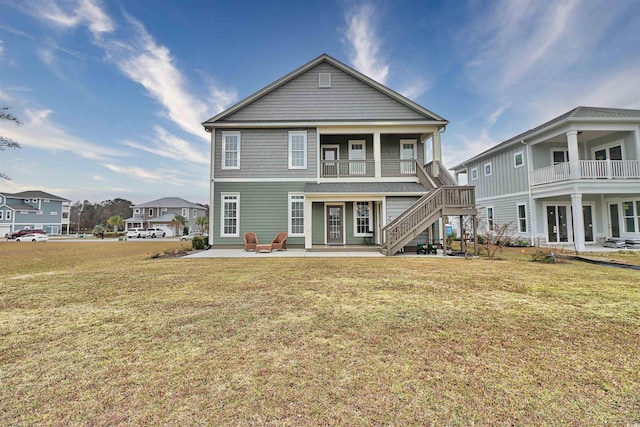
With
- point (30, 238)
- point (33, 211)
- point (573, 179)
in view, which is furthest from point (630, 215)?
point (33, 211)

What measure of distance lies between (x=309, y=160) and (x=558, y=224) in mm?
15327

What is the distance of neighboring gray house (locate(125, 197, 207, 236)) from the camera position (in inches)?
1951

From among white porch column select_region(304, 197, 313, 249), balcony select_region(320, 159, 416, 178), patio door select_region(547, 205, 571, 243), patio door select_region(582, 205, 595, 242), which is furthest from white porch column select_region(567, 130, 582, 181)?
white porch column select_region(304, 197, 313, 249)

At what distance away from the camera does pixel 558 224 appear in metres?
15.8

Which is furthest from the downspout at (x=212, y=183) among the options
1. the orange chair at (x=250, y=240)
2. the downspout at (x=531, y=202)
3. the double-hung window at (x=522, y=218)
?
the double-hung window at (x=522, y=218)

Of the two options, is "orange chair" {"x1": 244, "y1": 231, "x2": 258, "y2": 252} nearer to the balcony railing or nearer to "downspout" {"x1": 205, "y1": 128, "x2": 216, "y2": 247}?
"downspout" {"x1": 205, "y1": 128, "x2": 216, "y2": 247}

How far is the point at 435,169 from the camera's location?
44.2ft

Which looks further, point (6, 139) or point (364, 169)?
point (364, 169)

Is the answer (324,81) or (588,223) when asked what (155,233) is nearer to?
(324,81)

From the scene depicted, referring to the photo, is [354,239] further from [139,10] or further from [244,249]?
[139,10]

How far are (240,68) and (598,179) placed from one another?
2110 centimetres

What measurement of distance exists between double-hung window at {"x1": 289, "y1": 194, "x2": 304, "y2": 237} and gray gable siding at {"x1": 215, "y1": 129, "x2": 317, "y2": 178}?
48.0 inches

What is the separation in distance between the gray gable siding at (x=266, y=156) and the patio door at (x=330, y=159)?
0.74 meters

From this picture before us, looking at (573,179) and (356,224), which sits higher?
(573,179)
